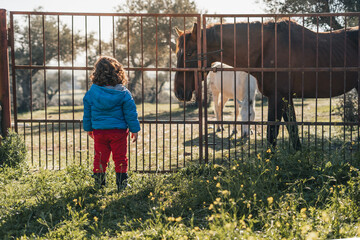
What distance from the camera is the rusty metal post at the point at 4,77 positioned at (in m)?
7.04

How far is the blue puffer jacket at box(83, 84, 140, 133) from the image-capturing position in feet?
18.2

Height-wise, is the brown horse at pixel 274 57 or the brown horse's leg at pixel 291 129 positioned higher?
the brown horse at pixel 274 57

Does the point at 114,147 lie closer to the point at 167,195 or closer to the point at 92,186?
the point at 92,186

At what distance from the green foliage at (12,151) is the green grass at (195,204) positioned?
0.30 m

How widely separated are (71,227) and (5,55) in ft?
13.2

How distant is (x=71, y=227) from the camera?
165 inches

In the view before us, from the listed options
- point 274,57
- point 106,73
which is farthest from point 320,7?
point 106,73

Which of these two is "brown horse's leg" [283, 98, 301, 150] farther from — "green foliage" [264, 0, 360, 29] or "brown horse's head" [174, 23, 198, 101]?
"green foliage" [264, 0, 360, 29]

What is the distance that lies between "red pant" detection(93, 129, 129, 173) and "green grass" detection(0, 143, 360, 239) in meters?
0.25

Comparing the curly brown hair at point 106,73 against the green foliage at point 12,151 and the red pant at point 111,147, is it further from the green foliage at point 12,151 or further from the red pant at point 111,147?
the green foliage at point 12,151

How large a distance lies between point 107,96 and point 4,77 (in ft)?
8.31

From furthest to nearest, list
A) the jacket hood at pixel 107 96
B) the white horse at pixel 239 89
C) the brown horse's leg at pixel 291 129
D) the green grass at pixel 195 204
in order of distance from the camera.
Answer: the white horse at pixel 239 89
the brown horse's leg at pixel 291 129
the jacket hood at pixel 107 96
the green grass at pixel 195 204

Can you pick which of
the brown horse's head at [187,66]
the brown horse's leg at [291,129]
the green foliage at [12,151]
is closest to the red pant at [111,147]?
the brown horse's head at [187,66]

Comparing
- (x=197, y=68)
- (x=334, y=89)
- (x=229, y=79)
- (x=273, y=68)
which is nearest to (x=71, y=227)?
(x=197, y=68)
